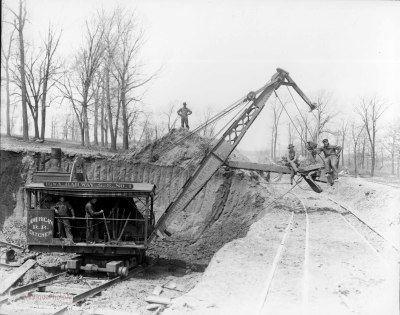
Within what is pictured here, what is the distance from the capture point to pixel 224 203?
64.0ft

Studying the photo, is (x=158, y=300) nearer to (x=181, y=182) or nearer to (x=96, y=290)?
(x=96, y=290)

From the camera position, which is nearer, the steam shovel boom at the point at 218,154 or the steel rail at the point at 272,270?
the steel rail at the point at 272,270

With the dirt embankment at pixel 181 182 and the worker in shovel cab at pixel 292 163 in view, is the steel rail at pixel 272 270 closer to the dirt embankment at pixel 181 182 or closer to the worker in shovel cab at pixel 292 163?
the worker in shovel cab at pixel 292 163

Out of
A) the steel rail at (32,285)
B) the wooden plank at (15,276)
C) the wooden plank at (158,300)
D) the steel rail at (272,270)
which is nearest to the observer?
the steel rail at (272,270)

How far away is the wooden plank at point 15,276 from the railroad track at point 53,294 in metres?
0.73

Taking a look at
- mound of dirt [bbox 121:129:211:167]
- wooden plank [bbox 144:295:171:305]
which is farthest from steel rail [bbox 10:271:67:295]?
mound of dirt [bbox 121:129:211:167]

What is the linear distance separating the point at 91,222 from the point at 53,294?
271 centimetres

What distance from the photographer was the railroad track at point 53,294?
8156 millimetres

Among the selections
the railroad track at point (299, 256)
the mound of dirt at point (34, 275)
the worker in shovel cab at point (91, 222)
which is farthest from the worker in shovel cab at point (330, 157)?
the mound of dirt at point (34, 275)

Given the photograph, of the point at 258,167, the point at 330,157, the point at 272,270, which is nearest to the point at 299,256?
the point at 272,270

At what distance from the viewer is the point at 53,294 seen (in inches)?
358

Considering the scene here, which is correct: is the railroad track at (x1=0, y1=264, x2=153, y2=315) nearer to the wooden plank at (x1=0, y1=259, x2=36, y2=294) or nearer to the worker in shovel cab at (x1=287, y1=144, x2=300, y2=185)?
the wooden plank at (x1=0, y1=259, x2=36, y2=294)

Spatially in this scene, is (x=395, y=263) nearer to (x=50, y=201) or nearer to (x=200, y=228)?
(x=50, y=201)

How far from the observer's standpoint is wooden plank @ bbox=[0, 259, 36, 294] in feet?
32.3
